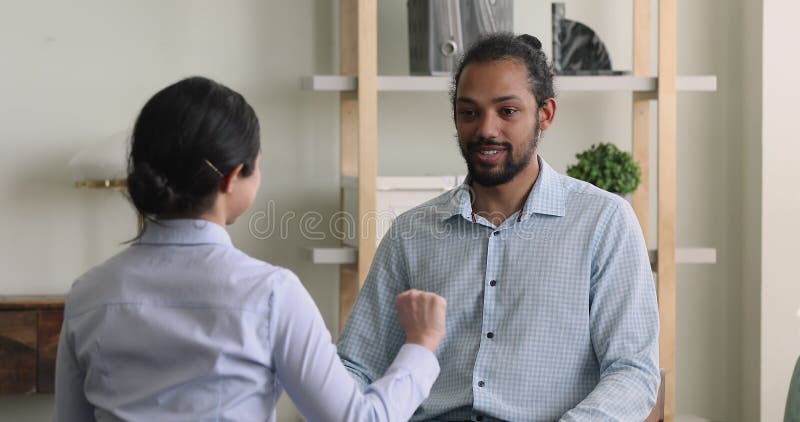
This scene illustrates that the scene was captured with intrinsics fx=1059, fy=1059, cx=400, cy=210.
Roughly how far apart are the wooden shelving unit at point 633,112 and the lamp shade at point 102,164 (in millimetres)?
526

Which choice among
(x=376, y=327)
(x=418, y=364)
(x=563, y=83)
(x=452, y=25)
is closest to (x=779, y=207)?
(x=563, y=83)

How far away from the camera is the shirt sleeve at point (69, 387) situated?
47.9 inches

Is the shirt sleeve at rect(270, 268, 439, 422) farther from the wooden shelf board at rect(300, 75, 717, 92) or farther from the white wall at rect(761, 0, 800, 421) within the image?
the white wall at rect(761, 0, 800, 421)

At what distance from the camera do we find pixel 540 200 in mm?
1799

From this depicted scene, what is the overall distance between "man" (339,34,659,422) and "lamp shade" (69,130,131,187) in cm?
116

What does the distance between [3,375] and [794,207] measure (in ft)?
7.31

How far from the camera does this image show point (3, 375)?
2.72m

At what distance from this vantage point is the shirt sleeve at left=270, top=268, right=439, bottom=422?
1156mm

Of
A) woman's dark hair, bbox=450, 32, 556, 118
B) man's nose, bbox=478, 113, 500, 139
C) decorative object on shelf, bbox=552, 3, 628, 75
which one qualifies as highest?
decorative object on shelf, bbox=552, 3, 628, 75

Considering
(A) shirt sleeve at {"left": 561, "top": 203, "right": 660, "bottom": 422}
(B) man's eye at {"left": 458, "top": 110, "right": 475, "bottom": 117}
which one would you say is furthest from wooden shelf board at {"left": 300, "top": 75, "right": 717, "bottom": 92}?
(A) shirt sleeve at {"left": 561, "top": 203, "right": 660, "bottom": 422}

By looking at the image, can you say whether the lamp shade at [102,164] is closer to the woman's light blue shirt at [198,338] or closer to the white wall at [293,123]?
the white wall at [293,123]

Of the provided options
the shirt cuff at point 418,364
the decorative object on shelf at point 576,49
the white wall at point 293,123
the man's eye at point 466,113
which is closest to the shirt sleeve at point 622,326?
the man's eye at point 466,113

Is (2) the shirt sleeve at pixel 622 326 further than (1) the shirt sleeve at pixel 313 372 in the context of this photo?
Yes

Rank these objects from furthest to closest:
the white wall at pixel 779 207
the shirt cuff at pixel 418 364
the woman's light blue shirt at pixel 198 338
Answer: the white wall at pixel 779 207 → the shirt cuff at pixel 418 364 → the woman's light blue shirt at pixel 198 338
